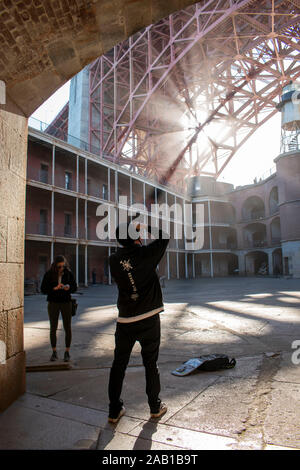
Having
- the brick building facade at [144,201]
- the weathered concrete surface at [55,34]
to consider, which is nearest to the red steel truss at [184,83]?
the brick building facade at [144,201]

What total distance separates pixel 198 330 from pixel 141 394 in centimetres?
328

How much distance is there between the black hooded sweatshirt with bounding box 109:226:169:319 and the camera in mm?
2707

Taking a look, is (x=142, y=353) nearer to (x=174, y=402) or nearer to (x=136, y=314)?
(x=136, y=314)

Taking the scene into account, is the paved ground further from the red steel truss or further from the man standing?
the red steel truss

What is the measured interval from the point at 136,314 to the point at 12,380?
4.87ft

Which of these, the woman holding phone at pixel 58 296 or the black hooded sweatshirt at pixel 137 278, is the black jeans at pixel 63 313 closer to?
the woman holding phone at pixel 58 296

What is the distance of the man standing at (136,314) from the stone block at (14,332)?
1102 millimetres

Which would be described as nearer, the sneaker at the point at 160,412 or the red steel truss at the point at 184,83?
the sneaker at the point at 160,412

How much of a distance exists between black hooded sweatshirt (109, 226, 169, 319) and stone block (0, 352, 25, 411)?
4.14 ft

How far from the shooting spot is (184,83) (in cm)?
3141

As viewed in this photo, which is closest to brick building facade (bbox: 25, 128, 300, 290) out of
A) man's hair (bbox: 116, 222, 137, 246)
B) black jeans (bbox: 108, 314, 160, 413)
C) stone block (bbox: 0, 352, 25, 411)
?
stone block (bbox: 0, 352, 25, 411)

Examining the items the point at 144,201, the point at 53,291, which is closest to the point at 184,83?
the point at 144,201

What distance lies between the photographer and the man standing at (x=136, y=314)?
2660mm
